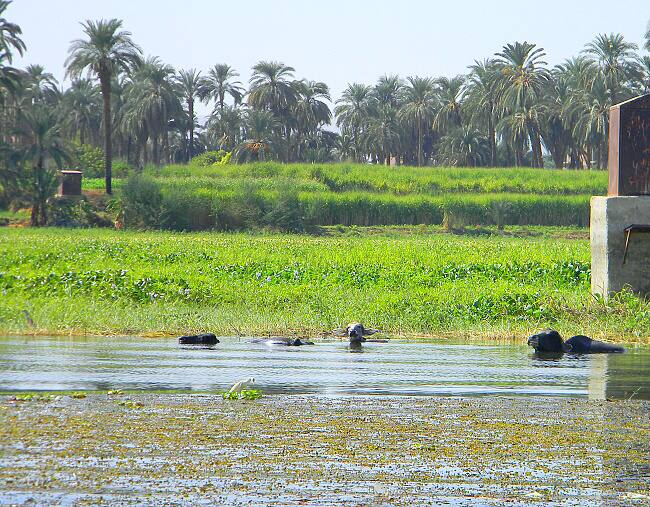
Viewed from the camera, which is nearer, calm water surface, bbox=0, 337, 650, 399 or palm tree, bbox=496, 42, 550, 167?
calm water surface, bbox=0, 337, 650, 399

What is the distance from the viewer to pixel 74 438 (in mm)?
10125

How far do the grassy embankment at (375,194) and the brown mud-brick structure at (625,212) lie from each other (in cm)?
4008

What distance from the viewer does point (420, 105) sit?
108 metres

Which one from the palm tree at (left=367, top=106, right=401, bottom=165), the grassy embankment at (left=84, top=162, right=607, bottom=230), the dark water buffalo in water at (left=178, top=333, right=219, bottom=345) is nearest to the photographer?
the dark water buffalo in water at (left=178, top=333, right=219, bottom=345)

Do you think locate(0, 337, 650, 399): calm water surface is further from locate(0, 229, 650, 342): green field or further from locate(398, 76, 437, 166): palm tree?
locate(398, 76, 437, 166): palm tree

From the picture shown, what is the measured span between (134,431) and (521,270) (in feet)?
69.6

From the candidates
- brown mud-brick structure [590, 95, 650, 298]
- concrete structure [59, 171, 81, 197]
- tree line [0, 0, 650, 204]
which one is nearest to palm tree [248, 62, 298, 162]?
tree line [0, 0, 650, 204]

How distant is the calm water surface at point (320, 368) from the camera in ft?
45.5

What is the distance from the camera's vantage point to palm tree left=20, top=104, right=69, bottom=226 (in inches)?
2438

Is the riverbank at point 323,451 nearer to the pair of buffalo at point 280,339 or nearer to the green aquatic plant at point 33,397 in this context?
the green aquatic plant at point 33,397

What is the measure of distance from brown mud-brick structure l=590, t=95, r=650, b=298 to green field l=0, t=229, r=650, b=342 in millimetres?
627

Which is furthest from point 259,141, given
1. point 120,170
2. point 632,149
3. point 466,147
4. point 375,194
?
point 632,149

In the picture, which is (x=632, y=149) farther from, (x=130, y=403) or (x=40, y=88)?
(x=40, y=88)

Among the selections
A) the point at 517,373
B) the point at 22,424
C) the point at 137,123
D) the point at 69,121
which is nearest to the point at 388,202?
the point at 137,123
